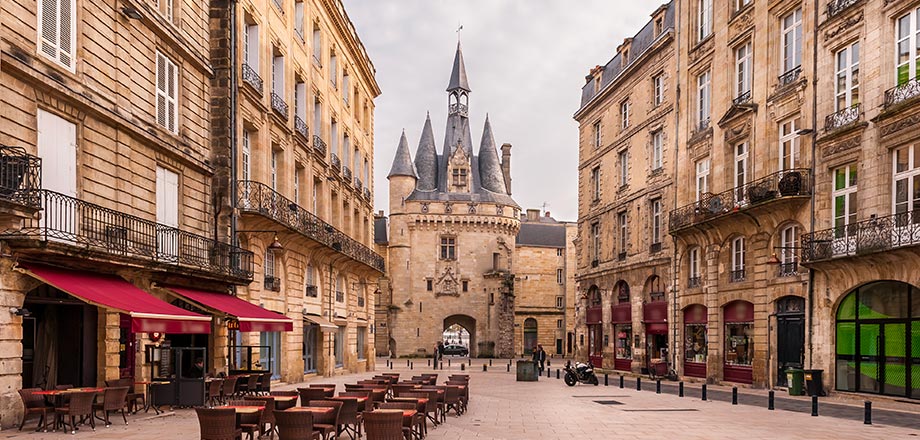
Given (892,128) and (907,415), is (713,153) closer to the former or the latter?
(892,128)

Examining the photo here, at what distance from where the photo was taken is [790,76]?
26.0 metres

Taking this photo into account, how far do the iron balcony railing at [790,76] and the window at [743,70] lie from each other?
6.29ft

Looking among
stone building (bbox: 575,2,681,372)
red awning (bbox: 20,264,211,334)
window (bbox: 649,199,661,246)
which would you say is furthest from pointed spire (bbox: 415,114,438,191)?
red awning (bbox: 20,264,211,334)

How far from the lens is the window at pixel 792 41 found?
2575 centimetres

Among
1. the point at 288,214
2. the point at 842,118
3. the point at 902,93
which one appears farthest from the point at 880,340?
the point at 288,214

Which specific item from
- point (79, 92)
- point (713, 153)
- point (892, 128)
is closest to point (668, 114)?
point (713, 153)

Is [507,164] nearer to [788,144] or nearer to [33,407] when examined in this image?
[788,144]

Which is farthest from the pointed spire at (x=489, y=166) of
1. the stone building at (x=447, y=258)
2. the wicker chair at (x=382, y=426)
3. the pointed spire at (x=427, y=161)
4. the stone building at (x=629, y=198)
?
the wicker chair at (x=382, y=426)

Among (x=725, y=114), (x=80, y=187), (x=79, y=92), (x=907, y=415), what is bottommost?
(x=907, y=415)

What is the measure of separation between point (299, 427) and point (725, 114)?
21.8m

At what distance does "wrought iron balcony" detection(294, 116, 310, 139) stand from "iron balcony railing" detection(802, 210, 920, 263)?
54.9 ft

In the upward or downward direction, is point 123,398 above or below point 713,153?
below

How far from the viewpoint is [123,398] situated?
48.9ft

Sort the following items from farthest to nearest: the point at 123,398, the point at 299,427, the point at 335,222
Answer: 1. the point at 335,222
2. the point at 123,398
3. the point at 299,427
